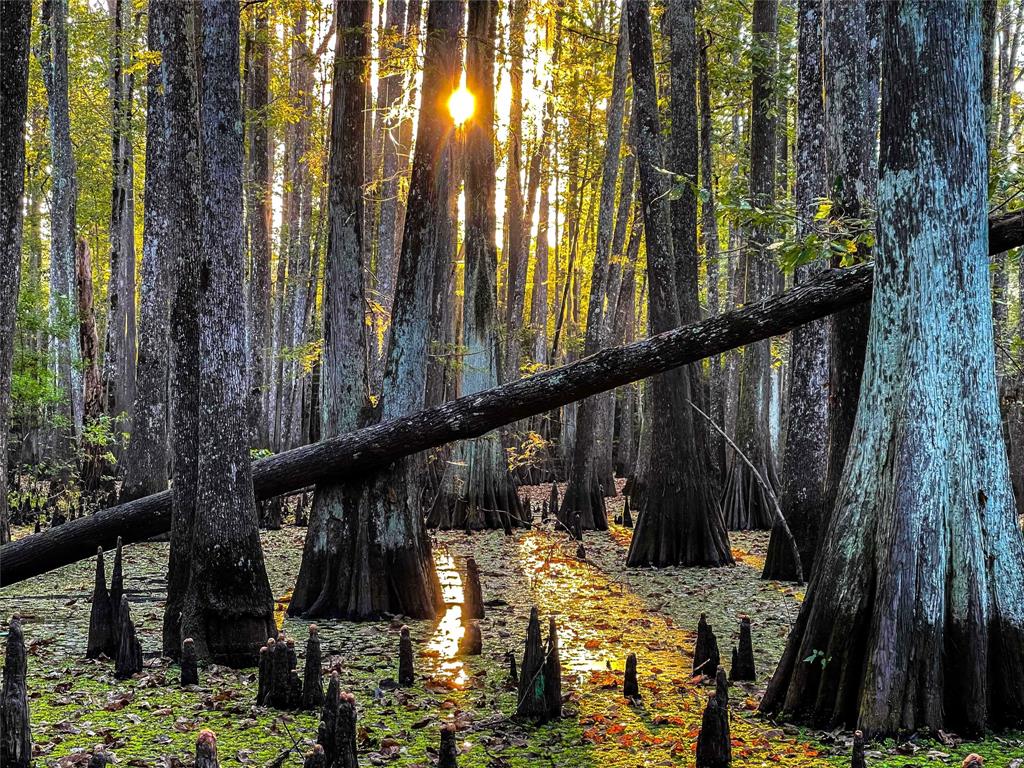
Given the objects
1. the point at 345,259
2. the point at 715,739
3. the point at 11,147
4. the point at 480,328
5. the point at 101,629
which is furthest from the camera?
the point at 480,328

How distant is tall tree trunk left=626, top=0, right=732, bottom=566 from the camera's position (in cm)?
934

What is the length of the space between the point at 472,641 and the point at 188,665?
177cm

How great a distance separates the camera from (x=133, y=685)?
4.76m

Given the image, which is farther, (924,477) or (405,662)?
(405,662)

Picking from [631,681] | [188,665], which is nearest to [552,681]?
[631,681]

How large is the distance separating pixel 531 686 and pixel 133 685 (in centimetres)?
220

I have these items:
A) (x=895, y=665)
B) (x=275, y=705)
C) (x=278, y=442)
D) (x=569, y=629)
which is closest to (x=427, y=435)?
(x=569, y=629)

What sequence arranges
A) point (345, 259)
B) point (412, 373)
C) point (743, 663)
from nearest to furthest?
point (743, 663) → point (412, 373) → point (345, 259)

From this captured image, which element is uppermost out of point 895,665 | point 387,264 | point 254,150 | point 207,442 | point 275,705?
point 254,150

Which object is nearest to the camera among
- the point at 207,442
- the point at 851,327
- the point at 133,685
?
the point at 133,685

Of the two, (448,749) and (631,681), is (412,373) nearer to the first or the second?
(631,681)

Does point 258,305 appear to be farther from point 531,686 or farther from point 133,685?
point 531,686

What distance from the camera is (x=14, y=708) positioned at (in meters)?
3.22

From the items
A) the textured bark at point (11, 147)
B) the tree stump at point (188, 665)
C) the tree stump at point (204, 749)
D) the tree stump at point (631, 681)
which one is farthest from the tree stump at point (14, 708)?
the textured bark at point (11, 147)
